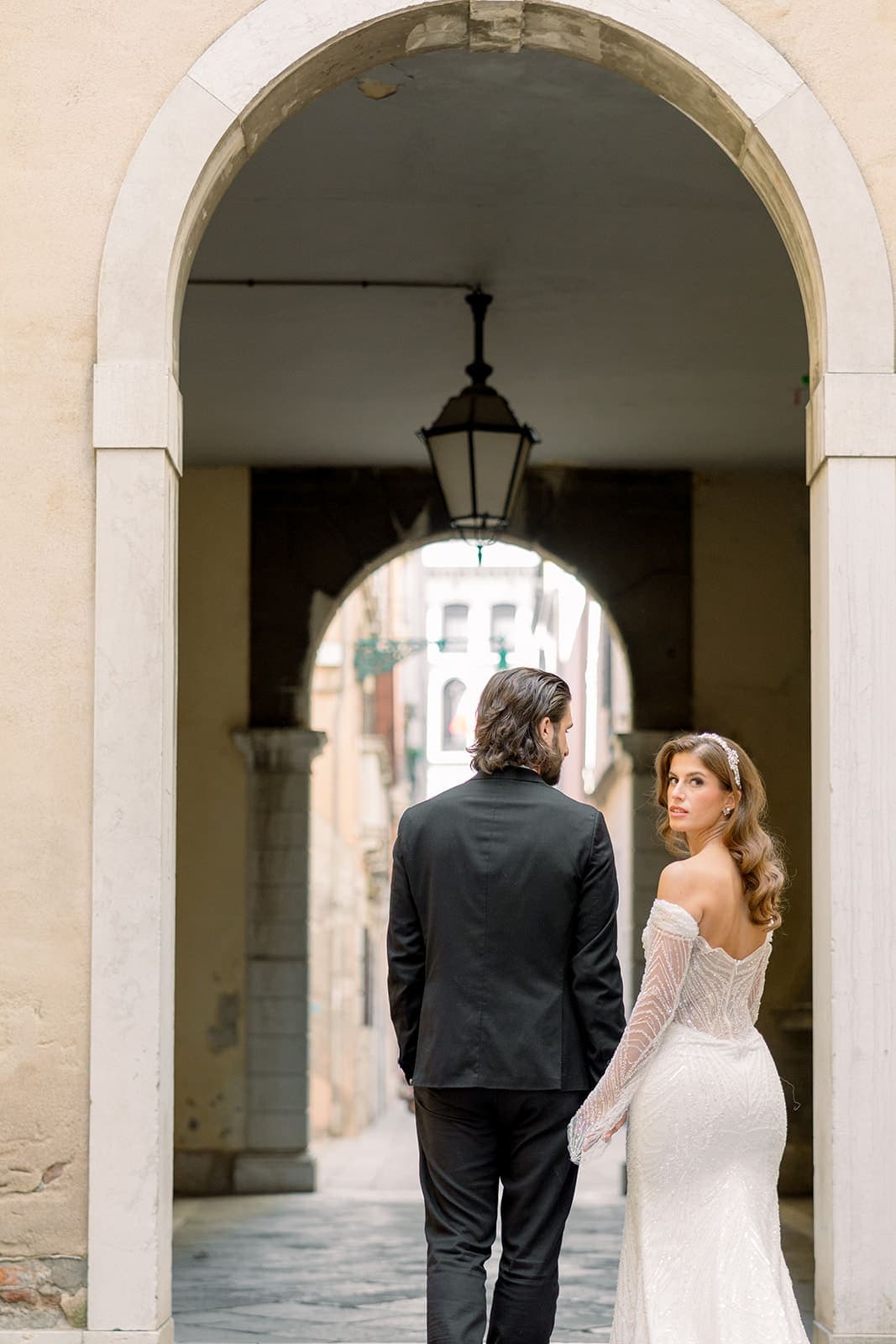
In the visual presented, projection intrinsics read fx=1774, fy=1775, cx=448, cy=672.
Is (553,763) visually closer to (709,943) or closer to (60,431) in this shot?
(709,943)

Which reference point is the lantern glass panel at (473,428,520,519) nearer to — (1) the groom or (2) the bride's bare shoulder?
(1) the groom

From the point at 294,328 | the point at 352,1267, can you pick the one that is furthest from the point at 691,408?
the point at 352,1267

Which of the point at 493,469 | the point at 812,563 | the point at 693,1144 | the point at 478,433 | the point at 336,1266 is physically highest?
the point at 478,433

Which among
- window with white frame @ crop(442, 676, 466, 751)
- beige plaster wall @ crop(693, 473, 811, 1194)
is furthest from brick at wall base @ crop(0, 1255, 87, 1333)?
window with white frame @ crop(442, 676, 466, 751)

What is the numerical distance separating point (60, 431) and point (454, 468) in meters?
2.71

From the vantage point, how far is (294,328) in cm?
810

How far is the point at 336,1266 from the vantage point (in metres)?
7.19

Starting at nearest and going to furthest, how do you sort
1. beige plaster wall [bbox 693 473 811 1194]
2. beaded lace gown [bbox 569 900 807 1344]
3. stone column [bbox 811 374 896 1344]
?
beaded lace gown [bbox 569 900 807 1344] < stone column [bbox 811 374 896 1344] < beige plaster wall [bbox 693 473 811 1194]

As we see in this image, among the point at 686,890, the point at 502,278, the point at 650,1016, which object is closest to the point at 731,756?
the point at 686,890

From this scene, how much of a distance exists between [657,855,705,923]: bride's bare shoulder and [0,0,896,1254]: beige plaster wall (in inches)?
57.1

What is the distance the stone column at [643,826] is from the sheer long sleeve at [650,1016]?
6873mm

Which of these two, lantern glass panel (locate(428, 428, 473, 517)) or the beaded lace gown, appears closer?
the beaded lace gown

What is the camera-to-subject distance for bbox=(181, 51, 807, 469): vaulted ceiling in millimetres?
5977

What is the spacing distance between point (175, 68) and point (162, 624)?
4.69 feet
